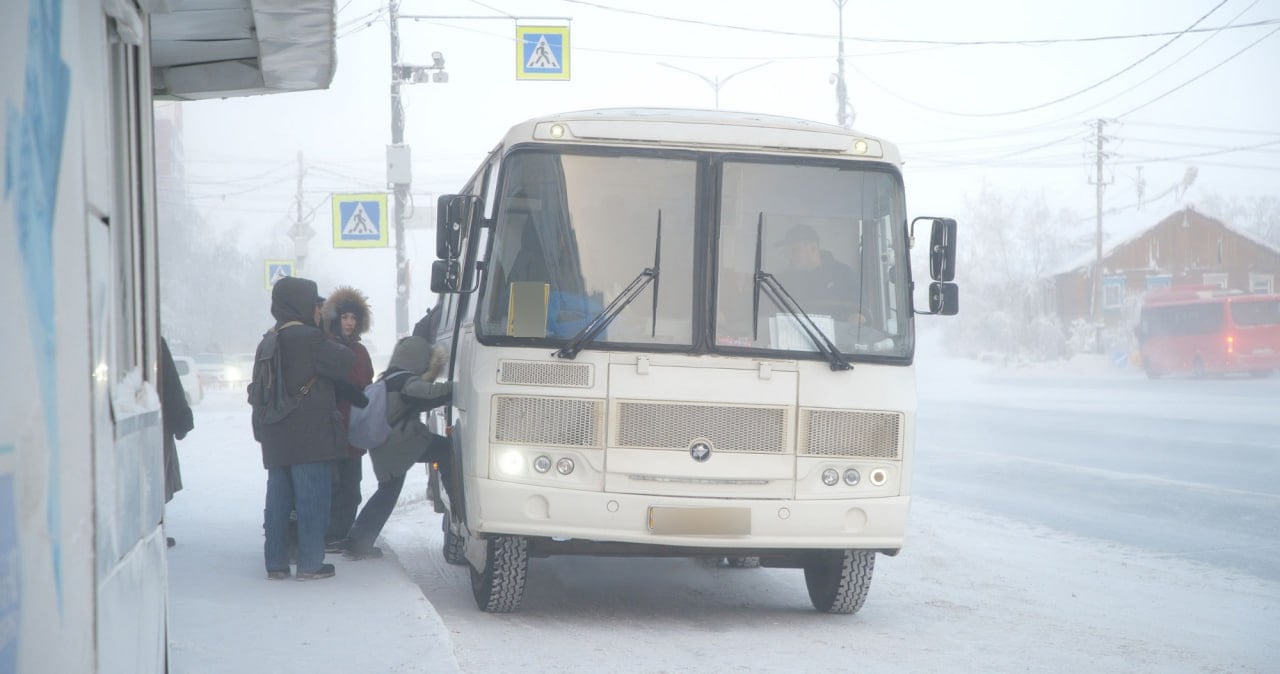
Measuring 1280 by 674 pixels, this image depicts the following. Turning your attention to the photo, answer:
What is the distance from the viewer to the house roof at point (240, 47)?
5668 mm

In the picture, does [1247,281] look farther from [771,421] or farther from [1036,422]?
[771,421]

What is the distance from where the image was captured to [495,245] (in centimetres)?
755

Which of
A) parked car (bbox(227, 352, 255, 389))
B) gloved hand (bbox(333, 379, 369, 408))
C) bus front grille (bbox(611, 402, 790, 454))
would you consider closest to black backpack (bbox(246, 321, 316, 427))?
gloved hand (bbox(333, 379, 369, 408))

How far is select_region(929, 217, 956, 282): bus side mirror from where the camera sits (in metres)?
7.68

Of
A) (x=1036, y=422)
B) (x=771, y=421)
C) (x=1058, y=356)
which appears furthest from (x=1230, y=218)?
(x=771, y=421)

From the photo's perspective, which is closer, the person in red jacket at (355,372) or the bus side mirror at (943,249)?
the bus side mirror at (943,249)

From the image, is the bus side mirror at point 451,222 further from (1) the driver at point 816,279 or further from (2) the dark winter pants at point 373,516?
(2) the dark winter pants at point 373,516

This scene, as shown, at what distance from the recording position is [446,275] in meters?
7.79

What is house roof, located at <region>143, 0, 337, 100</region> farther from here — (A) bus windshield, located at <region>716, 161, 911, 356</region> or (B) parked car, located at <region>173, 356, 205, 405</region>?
(B) parked car, located at <region>173, 356, 205, 405</region>

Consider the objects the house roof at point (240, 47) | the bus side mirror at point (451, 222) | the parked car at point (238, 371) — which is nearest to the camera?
the house roof at point (240, 47)

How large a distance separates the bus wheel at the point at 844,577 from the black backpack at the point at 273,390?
3164 millimetres

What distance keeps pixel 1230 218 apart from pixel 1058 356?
11079mm

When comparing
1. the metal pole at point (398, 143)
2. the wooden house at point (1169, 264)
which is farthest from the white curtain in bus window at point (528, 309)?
the wooden house at point (1169, 264)


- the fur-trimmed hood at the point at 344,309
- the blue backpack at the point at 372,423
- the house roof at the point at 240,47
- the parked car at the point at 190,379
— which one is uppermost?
the house roof at the point at 240,47
